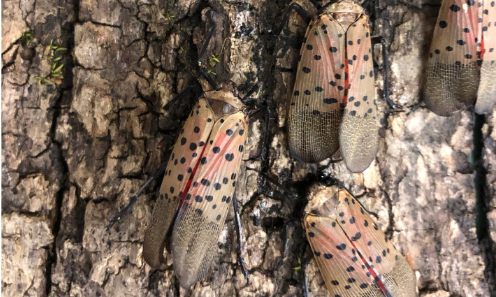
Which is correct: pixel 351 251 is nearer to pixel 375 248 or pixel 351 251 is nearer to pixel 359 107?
pixel 375 248

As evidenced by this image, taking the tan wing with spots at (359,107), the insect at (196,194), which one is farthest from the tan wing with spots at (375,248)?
the insect at (196,194)

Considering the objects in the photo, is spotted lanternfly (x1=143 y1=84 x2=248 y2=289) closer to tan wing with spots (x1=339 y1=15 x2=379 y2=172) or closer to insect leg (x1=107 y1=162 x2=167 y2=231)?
insect leg (x1=107 y1=162 x2=167 y2=231)

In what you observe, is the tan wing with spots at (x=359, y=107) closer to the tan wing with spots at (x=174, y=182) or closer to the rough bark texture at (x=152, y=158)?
the rough bark texture at (x=152, y=158)

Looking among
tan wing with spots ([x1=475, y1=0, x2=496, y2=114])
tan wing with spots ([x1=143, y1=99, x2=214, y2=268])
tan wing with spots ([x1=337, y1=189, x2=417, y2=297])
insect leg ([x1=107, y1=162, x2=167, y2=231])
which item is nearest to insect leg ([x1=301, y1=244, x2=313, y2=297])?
tan wing with spots ([x1=337, y1=189, x2=417, y2=297])

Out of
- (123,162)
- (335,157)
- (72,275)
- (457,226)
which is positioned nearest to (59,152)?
(123,162)

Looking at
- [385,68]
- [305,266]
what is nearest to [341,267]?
[305,266]
